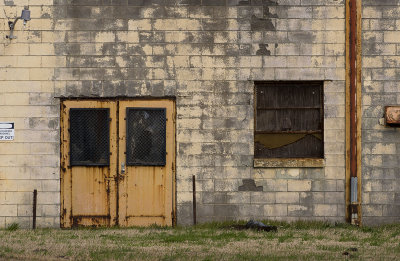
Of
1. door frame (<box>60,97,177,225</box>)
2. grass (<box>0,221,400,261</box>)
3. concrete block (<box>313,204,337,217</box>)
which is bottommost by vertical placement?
grass (<box>0,221,400,261</box>)

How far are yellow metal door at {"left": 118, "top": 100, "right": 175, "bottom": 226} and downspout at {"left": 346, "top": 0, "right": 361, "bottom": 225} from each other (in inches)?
133

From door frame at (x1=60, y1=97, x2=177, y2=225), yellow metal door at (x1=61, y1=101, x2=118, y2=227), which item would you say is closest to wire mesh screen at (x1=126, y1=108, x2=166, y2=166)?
door frame at (x1=60, y1=97, x2=177, y2=225)

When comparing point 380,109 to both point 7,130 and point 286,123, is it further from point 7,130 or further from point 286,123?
point 7,130

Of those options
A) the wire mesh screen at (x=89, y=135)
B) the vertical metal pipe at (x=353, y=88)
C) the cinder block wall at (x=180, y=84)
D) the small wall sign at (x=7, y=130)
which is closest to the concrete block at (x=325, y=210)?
the cinder block wall at (x=180, y=84)

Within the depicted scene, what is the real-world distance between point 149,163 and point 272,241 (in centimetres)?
324

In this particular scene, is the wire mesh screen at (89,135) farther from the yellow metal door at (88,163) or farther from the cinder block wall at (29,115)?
→ the cinder block wall at (29,115)

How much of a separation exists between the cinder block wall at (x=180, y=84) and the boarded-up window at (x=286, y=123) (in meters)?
0.26

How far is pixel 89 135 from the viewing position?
15680 millimetres

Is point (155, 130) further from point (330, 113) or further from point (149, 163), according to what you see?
point (330, 113)

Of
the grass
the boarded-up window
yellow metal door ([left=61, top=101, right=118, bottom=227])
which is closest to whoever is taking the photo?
the grass

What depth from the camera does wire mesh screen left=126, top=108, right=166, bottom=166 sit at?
1568 centimetres

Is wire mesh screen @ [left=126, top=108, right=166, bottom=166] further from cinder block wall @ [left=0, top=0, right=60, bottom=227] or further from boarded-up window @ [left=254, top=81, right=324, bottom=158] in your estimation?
boarded-up window @ [left=254, top=81, right=324, bottom=158]

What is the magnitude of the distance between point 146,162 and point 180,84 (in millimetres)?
1635

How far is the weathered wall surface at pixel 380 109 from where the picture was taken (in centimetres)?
1565
